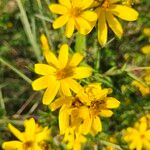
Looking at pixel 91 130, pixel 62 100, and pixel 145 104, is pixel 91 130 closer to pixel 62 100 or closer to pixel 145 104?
pixel 62 100

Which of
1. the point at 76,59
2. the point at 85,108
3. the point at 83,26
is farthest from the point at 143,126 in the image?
the point at 83,26

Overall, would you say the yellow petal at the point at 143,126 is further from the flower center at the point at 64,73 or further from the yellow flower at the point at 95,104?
the flower center at the point at 64,73

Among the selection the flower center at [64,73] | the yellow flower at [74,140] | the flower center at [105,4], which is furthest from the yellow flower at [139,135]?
the flower center at [105,4]

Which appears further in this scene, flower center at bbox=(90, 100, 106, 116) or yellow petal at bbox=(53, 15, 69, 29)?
flower center at bbox=(90, 100, 106, 116)

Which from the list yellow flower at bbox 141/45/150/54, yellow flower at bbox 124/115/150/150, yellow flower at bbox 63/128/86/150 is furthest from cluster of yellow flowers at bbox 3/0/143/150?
yellow flower at bbox 141/45/150/54

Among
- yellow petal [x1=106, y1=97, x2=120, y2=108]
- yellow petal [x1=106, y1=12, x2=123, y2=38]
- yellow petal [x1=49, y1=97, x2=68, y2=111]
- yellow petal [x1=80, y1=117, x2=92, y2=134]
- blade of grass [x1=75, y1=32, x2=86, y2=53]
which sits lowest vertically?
yellow petal [x1=80, y1=117, x2=92, y2=134]

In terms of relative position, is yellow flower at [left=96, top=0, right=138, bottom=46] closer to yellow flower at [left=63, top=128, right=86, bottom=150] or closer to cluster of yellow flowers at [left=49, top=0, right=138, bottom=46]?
cluster of yellow flowers at [left=49, top=0, right=138, bottom=46]

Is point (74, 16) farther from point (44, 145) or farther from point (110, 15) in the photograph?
point (44, 145)
